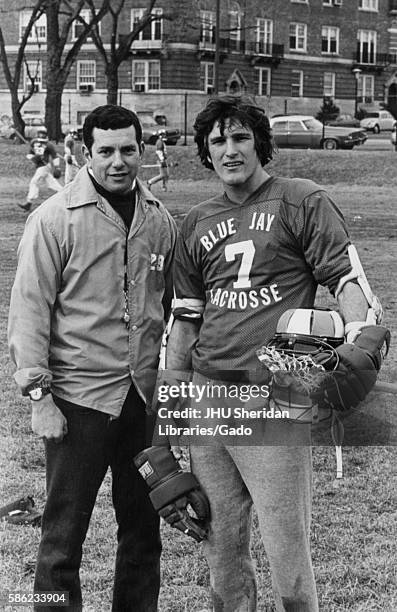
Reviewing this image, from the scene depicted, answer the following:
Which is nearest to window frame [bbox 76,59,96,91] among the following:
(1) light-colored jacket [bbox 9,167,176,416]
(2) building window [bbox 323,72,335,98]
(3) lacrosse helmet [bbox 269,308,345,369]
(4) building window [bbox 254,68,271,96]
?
(4) building window [bbox 254,68,271,96]

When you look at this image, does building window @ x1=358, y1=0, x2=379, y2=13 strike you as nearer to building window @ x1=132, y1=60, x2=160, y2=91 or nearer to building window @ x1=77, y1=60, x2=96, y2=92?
building window @ x1=132, y1=60, x2=160, y2=91

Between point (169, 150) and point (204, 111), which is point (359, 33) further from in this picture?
point (204, 111)

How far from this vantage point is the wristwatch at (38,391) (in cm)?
325

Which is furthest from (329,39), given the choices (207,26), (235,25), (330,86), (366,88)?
(207,26)

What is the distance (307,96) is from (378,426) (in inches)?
2135

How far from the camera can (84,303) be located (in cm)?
335

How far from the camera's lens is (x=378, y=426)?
2990 mm

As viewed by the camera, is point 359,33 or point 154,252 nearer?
point 154,252

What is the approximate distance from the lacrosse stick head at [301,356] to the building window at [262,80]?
52.1m

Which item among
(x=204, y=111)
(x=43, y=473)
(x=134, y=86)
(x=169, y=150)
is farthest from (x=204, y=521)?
(x=134, y=86)

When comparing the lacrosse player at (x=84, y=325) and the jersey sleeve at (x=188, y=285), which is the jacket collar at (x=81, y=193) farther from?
the jersey sleeve at (x=188, y=285)

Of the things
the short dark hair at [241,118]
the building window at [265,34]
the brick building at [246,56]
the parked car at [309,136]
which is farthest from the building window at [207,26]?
the short dark hair at [241,118]

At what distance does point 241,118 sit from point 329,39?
5618 cm

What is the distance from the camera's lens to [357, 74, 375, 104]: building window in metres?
58.5
